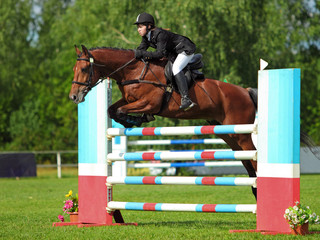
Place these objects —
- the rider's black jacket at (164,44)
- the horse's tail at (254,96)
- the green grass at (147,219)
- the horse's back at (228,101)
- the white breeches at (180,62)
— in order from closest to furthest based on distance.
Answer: the green grass at (147,219) → the rider's black jacket at (164,44) → the white breeches at (180,62) → the horse's back at (228,101) → the horse's tail at (254,96)

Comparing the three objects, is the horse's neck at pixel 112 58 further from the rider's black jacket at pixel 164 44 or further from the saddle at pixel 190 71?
the saddle at pixel 190 71

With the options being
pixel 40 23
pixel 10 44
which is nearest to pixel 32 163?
pixel 10 44

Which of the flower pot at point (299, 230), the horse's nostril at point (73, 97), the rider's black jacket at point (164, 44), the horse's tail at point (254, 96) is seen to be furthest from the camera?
the horse's tail at point (254, 96)

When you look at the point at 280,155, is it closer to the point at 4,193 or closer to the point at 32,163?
the point at 4,193

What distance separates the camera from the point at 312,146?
6633 mm

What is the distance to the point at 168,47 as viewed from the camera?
668cm

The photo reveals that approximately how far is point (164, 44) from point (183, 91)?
56cm

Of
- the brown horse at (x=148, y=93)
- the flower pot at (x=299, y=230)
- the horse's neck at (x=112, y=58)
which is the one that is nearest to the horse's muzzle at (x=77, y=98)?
the brown horse at (x=148, y=93)

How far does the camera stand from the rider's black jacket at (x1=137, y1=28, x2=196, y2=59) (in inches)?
251

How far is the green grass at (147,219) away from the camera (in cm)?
544

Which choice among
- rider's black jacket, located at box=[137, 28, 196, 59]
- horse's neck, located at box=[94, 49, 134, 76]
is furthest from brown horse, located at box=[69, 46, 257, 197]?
rider's black jacket, located at box=[137, 28, 196, 59]

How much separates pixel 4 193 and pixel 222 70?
10.8 m

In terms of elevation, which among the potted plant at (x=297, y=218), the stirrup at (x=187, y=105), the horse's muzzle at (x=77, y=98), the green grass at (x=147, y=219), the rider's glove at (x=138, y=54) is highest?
the rider's glove at (x=138, y=54)

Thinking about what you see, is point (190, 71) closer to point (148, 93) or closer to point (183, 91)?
point (183, 91)
